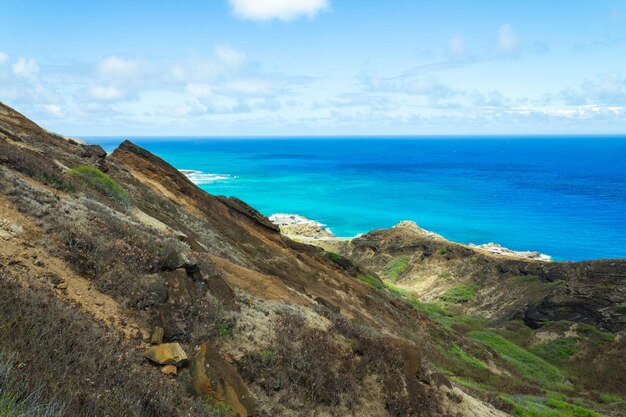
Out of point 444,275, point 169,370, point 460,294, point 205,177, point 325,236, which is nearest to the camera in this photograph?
point 169,370

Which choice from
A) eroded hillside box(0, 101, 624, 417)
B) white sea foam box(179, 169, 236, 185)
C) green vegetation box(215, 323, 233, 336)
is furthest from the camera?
white sea foam box(179, 169, 236, 185)

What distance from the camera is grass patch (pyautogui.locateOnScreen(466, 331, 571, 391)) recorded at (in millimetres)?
27731

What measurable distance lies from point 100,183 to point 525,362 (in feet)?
101

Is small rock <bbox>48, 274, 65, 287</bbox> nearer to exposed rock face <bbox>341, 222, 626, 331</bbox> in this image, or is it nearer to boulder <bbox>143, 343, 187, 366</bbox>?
boulder <bbox>143, 343, 187, 366</bbox>

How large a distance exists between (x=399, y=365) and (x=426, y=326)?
767 inches

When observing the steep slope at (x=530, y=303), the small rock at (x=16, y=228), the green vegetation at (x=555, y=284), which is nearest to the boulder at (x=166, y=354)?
the small rock at (x=16, y=228)

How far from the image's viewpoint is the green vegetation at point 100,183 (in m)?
20.1

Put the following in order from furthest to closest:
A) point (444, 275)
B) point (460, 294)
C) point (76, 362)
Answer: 1. point (444, 275)
2. point (460, 294)
3. point (76, 362)

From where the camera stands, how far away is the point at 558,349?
33938 mm

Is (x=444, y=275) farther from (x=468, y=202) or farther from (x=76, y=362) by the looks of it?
(x=468, y=202)

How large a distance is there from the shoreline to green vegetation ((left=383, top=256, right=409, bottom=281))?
806cm

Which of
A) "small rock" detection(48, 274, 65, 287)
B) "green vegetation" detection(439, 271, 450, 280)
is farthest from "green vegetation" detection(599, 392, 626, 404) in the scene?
"green vegetation" detection(439, 271, 450, 280)

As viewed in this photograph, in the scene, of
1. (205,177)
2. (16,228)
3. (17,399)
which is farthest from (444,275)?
(205,177)

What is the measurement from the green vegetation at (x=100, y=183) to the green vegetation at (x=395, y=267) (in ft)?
150
